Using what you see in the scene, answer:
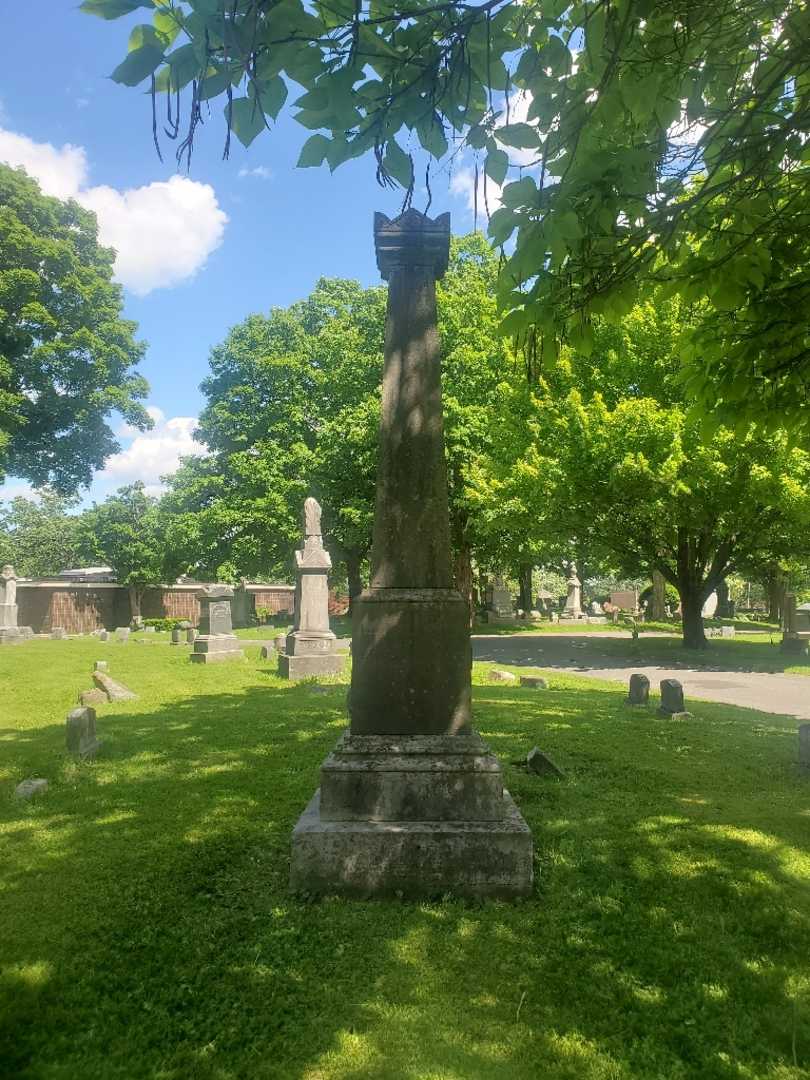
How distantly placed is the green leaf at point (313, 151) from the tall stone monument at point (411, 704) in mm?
2074

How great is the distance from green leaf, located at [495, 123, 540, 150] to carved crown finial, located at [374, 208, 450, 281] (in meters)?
1.91

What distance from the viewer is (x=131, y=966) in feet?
9.73

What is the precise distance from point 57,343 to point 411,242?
18835 mm

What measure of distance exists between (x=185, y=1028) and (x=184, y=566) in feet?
123

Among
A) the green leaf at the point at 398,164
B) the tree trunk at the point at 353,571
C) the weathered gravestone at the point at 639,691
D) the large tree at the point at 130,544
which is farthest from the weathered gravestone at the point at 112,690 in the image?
the large tree at the point at 130,544

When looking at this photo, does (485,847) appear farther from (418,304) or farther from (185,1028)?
(418,304)

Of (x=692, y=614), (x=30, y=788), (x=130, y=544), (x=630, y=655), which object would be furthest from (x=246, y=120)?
(x=130, y=544)

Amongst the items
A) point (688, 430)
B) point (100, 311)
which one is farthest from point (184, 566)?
point (688, 430)

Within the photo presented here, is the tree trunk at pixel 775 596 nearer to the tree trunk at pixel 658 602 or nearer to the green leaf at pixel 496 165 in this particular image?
the tree trunk at pixel 658 602

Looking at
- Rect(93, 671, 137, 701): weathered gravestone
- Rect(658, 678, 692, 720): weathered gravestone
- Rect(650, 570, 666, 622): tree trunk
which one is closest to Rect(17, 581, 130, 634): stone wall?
Rect(93, 671, 137, 701): weathered gravestone

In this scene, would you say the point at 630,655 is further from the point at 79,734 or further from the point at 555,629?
the point at 79,734

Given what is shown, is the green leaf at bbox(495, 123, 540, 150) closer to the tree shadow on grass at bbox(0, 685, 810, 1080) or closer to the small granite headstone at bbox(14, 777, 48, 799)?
the tree shadow on grass at bbox(0, 685, 810, 1080)

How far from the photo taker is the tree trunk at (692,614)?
18.8 meters

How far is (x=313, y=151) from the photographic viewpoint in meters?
2.54
